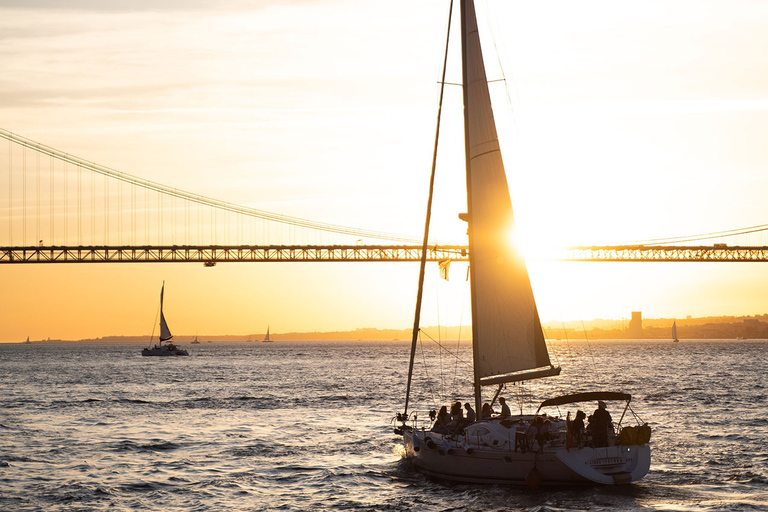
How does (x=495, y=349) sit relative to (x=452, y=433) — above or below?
above

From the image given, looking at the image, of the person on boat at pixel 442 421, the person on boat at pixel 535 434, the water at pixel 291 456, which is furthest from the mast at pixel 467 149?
the water at pixel 291 456

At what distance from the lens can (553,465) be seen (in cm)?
1930

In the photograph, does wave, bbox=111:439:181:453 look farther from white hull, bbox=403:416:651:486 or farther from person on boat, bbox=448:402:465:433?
white hull, bbox=403:416:651:486

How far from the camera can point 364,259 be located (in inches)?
4240

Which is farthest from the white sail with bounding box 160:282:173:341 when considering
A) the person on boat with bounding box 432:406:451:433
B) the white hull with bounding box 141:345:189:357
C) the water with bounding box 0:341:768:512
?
the person on boat with bounding box 432:406:451:433

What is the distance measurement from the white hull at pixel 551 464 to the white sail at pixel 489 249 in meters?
2.05

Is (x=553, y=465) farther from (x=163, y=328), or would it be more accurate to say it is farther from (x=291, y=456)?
(x=163, y=328)

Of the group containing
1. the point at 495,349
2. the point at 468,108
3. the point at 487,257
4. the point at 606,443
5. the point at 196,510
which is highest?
the point at 468,108

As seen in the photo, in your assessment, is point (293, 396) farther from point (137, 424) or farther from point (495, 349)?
A: point (495, 349)

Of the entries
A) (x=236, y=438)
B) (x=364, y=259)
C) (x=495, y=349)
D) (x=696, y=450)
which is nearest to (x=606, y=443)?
(x=495, y=349)

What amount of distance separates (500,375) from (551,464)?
2.79 meters

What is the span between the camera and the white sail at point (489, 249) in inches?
846

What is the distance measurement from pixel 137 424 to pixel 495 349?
763 inches

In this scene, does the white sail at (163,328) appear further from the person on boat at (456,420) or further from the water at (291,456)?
the person on boat at (456,420)
